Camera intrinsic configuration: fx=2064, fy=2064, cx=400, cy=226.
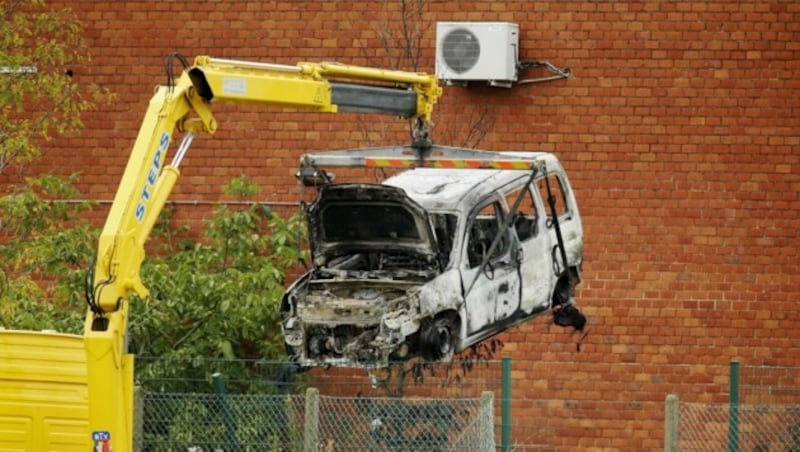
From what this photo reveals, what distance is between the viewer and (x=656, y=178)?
80.0 feet

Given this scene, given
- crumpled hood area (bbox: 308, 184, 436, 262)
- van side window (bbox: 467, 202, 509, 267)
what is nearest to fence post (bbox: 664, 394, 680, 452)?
van side window (bbox: 467, 202, 509, 267)

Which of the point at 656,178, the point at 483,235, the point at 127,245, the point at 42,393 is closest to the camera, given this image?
the point at 127,245

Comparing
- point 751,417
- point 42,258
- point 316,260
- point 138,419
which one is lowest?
point 138,419

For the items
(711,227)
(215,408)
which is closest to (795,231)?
(711,227)

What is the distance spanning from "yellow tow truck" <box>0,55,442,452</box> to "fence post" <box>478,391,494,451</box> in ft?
7.83

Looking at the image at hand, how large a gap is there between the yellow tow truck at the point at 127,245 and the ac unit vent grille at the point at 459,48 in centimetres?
533

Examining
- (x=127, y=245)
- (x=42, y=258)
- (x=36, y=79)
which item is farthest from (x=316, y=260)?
(x=36, y=79)

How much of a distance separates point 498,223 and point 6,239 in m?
7.99

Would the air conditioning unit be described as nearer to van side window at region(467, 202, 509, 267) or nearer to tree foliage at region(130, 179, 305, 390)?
tree foliage at region(130, 179, 305, 390)

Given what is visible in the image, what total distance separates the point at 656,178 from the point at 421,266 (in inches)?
268

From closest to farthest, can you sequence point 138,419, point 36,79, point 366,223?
point 366,223, point 138,419, point 36,79

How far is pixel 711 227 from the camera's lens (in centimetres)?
2431

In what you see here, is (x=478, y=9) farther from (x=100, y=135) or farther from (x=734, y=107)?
(x=100, y=135)

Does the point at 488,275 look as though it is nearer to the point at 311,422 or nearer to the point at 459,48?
the point at 311,422
